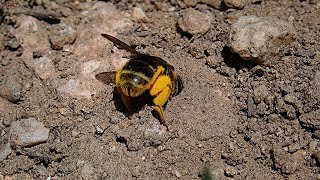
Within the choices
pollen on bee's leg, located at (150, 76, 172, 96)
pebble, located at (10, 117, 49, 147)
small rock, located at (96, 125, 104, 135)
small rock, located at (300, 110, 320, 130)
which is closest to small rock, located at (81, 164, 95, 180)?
small rock, located at (96, 125, 104, 135)

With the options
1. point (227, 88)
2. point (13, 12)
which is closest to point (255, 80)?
point (227, 88)

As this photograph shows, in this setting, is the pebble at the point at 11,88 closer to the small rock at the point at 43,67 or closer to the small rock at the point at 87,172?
the small rock at the point at 43,67

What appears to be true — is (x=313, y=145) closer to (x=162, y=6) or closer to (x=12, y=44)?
(x=162, y=6)

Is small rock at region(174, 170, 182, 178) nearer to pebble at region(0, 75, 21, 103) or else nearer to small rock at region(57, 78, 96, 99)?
small rock at region(57, 78, 96, 99)

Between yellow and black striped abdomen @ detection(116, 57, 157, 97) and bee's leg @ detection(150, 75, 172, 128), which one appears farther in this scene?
bee's leg @ detection(150, 75, 172, 128)

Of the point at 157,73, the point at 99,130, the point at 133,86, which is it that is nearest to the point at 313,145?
the point at 157,73

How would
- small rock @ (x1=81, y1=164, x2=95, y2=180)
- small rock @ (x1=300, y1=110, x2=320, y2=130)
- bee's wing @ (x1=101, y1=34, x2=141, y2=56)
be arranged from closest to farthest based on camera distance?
small rock @ (x1=300, y1=110, x2=320, y2=130)
small rock @ (x1=81, y1=164, x2=95, y2=180)
bee's wing @ (x1=101, y1=34, x2=141, y2=56)
